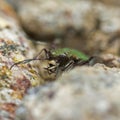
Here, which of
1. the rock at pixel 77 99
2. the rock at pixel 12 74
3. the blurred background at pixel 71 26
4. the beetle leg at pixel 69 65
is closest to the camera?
the rock at pixel 77 99

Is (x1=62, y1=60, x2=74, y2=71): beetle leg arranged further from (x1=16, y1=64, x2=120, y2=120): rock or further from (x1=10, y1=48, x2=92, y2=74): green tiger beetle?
(x1=16, y1=64, x2=120, y2=120): rock

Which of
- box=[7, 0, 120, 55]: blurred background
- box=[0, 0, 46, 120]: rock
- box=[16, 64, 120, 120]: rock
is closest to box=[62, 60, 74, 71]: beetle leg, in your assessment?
box=[0, 0, 46, 120]: rock

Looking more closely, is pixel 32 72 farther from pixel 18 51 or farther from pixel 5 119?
pixel 5 119

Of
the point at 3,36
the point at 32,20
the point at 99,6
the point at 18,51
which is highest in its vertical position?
the point at 99,6

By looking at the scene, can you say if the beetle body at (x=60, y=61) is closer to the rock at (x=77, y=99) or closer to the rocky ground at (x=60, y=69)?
the rocky ground at (x=60, y=69)

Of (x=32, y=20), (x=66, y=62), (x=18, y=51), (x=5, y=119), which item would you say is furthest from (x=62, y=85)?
(x=32, y=20)

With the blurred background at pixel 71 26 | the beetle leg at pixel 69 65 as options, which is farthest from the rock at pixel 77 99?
the blurred background at pixel 71 26

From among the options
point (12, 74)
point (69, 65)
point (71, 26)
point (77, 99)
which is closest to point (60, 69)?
point (69, 65)
